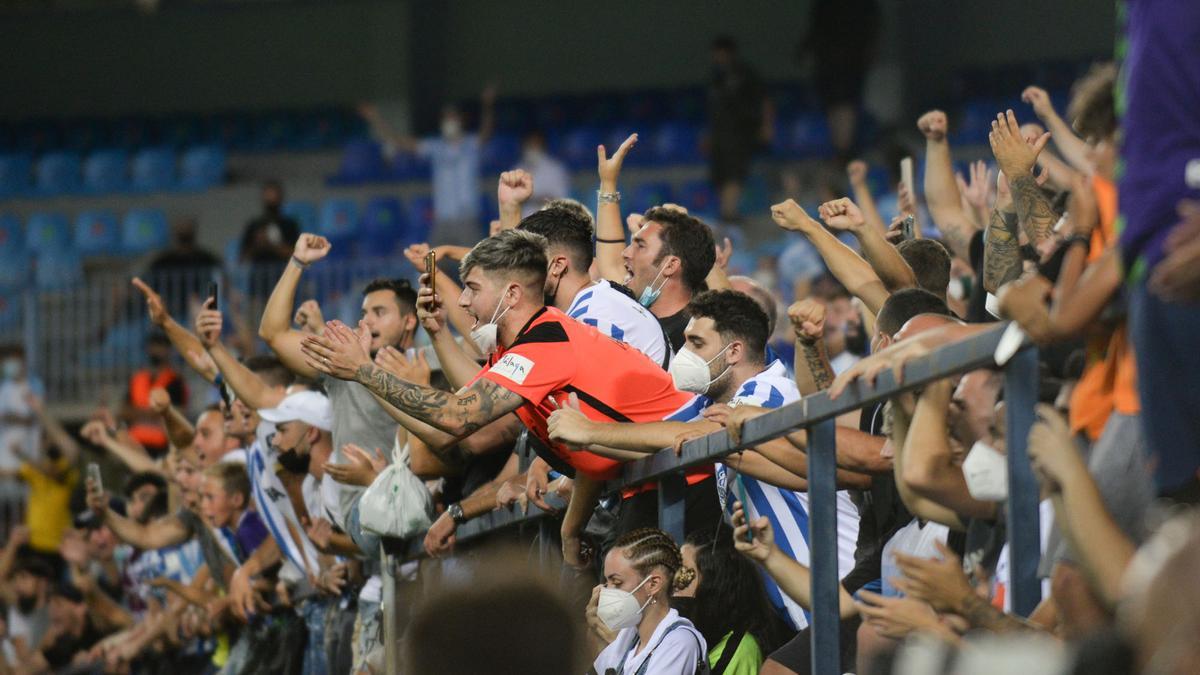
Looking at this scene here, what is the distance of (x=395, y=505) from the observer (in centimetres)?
657

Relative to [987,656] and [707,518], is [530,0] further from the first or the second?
[987,656]

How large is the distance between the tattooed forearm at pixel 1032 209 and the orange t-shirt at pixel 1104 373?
53.4 inches

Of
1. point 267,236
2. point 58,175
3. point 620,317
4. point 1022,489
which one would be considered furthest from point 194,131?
point 1022,489

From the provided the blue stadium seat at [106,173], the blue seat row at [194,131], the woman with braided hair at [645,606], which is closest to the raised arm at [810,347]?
the woman with braided hair at [645,606]

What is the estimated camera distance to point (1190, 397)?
3109 mm

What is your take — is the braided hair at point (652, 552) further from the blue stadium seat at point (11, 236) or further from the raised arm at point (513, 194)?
the blue stadium seat at point (11, 236)

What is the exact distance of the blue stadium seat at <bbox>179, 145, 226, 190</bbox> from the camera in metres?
20.4

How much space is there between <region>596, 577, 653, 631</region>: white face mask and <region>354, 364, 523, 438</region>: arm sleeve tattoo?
73 centimetres

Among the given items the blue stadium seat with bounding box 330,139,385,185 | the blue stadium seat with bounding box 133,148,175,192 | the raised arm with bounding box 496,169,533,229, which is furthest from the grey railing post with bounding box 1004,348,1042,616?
the blue stadium seat with bounding box 133,148,175,192

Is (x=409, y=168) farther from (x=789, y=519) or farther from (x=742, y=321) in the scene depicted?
(x=789, y=519)

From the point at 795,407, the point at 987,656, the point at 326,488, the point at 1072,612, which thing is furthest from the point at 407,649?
the point at 326,488

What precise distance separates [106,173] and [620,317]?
16.0 meters

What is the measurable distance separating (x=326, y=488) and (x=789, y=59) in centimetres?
1405

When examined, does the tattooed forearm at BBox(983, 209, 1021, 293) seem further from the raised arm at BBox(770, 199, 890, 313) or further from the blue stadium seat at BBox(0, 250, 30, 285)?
the blue stadium seat at BBox(0, 250, 30, 285)
